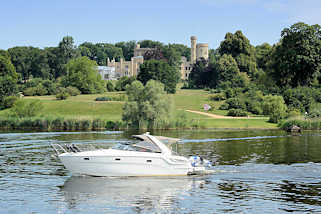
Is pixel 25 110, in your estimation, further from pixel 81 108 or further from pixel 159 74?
pixel 159 74

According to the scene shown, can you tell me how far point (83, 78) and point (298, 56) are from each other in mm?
60280

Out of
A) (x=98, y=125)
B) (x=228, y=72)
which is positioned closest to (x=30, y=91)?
(x=228, y=72)

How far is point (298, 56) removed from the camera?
3770 inches

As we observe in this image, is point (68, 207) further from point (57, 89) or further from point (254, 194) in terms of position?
point (57, 89)

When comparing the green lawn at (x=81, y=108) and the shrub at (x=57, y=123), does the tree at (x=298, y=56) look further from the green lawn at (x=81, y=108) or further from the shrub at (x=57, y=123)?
the shrub at (x=57, y=123)

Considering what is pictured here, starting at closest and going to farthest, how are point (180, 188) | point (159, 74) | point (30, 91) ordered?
point (180, 188), point (30, 91), point (159, 74)

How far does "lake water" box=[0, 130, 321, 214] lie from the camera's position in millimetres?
22078

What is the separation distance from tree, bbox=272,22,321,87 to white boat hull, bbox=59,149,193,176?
241 feet

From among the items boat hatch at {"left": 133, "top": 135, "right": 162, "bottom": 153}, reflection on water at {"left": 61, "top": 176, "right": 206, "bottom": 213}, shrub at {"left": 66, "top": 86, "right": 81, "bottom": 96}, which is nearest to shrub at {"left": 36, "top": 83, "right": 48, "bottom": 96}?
shrub at {"left": 66, "top": 86, "right": 81, "bottom": 96}

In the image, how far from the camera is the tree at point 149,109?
220ft

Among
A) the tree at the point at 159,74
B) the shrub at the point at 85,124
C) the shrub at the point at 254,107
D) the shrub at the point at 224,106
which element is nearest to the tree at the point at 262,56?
the tree at the point at 159,74

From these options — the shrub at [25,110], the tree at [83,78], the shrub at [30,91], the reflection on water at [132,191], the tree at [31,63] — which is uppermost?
the tree at [31,63]

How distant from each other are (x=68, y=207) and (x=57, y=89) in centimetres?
10479

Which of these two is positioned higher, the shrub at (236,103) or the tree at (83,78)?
the tree at (83,78)
